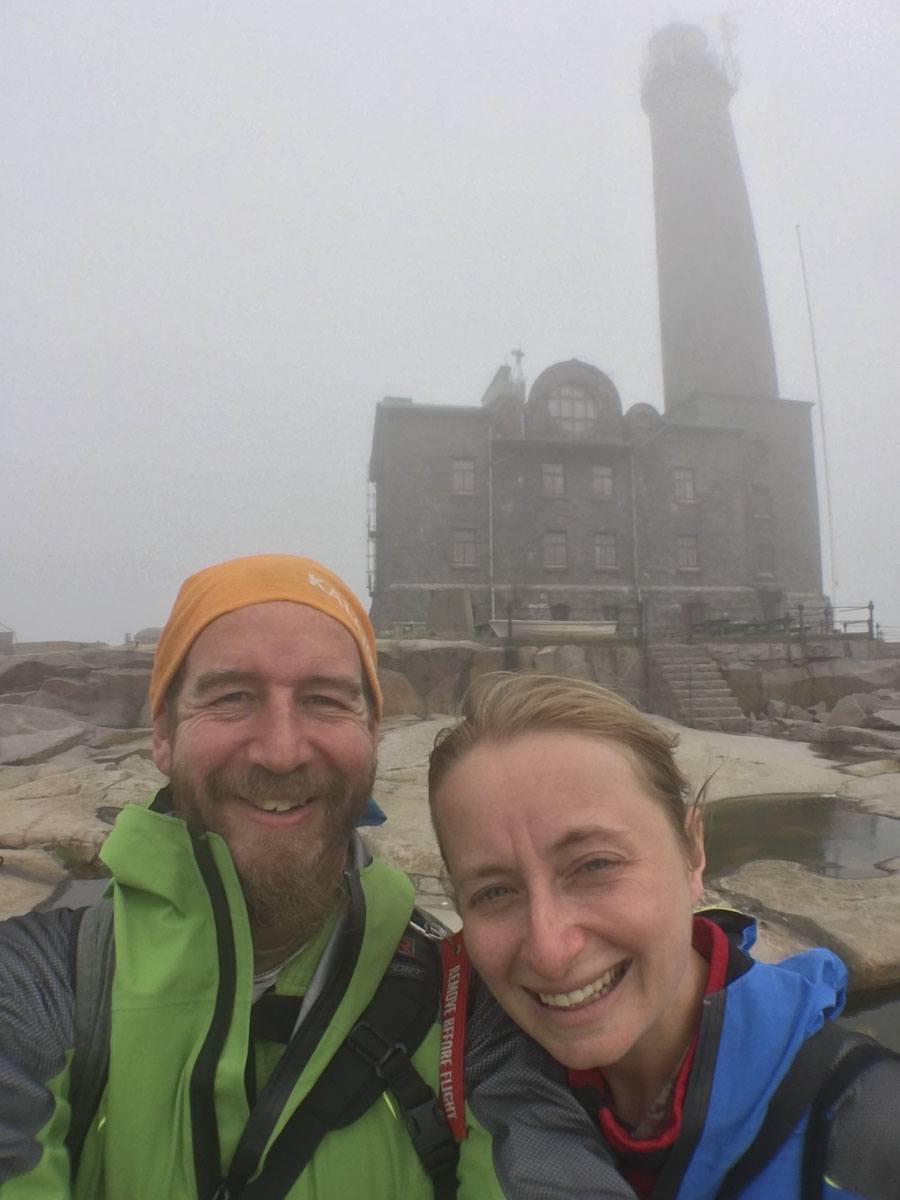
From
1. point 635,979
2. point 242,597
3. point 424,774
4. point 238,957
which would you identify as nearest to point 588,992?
point 635,979

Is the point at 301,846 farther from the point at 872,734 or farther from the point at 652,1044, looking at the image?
the point at 872,734

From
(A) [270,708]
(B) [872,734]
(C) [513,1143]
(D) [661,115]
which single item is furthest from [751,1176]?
(D) [661,115]

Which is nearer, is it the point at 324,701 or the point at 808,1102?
the point at 808,1102

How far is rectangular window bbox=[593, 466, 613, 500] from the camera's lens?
2778cm

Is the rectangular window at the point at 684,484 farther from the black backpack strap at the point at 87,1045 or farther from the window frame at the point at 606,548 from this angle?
the black backpack strap at the point at 87,1045

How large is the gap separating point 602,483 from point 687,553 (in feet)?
14.4

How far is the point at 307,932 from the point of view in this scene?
1.66m

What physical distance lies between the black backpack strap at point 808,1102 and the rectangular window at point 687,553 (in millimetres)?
27867

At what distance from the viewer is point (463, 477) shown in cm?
2686

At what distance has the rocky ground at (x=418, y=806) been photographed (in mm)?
3855

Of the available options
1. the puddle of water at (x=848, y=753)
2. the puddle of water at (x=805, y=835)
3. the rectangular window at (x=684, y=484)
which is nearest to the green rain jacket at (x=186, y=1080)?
the puddle of water at (x=805, y=835)

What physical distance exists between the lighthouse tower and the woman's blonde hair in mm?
35674

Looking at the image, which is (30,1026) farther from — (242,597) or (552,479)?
(552,479)

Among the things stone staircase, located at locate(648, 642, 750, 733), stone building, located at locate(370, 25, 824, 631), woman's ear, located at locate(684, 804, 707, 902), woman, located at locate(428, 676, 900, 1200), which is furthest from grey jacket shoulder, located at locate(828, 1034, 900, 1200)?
stone building, located at locate(370, 25, 824, 631)
